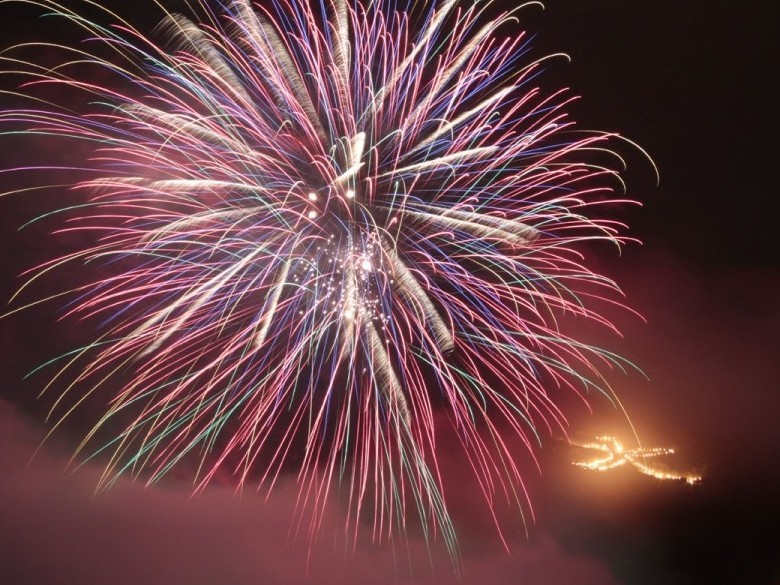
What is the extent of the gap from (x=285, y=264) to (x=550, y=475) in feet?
24.7

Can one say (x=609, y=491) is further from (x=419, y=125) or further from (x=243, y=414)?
(x=419, y=125)

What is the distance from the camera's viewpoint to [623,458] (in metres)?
12.8

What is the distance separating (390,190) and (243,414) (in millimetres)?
4326

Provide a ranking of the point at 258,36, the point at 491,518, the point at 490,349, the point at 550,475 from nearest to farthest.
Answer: the point at 258,36, the point at 490,349, the point at 491,518, the point at 550,475

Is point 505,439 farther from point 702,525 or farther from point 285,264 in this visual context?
point 285,264

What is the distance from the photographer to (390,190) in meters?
6.73

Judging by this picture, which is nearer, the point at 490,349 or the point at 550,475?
the point at 490,349

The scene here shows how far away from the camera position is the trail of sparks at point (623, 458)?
12097mm

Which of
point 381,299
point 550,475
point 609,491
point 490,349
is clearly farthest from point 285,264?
point 609,491

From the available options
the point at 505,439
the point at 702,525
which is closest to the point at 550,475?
the point at 505,439

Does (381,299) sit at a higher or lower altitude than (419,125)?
lower

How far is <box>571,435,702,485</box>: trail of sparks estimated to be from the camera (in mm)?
12097

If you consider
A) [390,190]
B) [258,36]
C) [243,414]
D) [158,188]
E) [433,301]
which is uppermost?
[258,36]

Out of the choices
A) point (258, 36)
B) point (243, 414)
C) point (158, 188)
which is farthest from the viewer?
point (243, 414)
